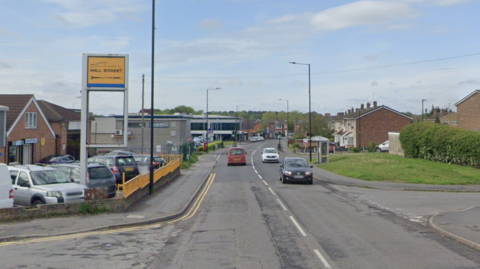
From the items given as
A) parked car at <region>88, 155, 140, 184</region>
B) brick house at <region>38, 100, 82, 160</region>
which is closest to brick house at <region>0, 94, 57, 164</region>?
brick house at <region>38, 100, 82, 160</region>

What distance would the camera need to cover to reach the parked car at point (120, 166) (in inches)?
902

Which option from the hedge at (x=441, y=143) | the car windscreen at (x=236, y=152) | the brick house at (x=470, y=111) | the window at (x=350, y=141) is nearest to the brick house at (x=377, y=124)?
the window at (x=350, y=141)

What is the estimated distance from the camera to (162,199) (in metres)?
18.4

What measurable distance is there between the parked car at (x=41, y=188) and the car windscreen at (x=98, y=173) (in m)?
1.53

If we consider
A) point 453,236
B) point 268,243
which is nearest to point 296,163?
point 453,236

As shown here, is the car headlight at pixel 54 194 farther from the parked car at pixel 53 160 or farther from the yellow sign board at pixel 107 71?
the parked car at pixel 53 160

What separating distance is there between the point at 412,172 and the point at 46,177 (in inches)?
873

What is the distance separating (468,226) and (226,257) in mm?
7281

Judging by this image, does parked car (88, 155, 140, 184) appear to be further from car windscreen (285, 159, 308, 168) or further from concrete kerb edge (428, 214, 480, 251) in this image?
concrete kerb edge (428, 214, 480, 251)

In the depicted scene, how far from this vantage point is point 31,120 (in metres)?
34.6

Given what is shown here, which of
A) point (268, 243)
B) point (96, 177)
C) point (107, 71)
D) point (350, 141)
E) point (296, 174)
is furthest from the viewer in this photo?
point (350, 141)

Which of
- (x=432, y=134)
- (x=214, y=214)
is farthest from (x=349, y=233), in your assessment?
(x=432, y=134)

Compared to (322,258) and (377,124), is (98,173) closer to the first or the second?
(322,258)

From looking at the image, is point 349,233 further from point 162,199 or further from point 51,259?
point 162,199
